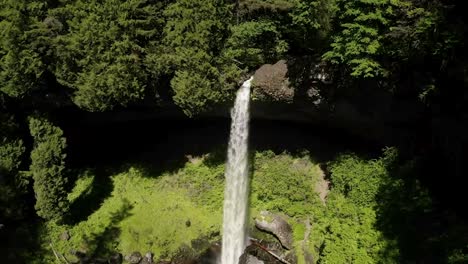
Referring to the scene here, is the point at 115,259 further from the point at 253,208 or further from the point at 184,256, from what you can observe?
the point at 253,208

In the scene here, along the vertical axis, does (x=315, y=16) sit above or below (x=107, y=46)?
above

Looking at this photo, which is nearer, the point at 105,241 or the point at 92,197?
the point at 105,241

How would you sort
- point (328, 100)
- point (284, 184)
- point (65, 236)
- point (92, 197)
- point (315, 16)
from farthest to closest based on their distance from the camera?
1. point (92, 197)
2. point (284, 184)
3. point (65, 236)
4. point (328, 100)
5. point (315, 16)

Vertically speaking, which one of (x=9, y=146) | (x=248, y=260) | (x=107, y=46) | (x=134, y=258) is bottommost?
(x=134, y=258)

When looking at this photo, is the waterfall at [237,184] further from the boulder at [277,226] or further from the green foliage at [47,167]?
the green foliage at [47,167]

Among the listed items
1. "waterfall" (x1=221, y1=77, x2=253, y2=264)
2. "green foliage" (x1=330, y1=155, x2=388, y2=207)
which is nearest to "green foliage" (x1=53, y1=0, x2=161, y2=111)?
"waterfall" (x1=221, y1=77, x2=253, y2=264)

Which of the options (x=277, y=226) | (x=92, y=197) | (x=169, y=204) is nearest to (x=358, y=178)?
(x=277, y=226)

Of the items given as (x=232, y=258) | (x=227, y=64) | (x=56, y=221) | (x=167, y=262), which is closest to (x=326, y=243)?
(x=232, y=258)
